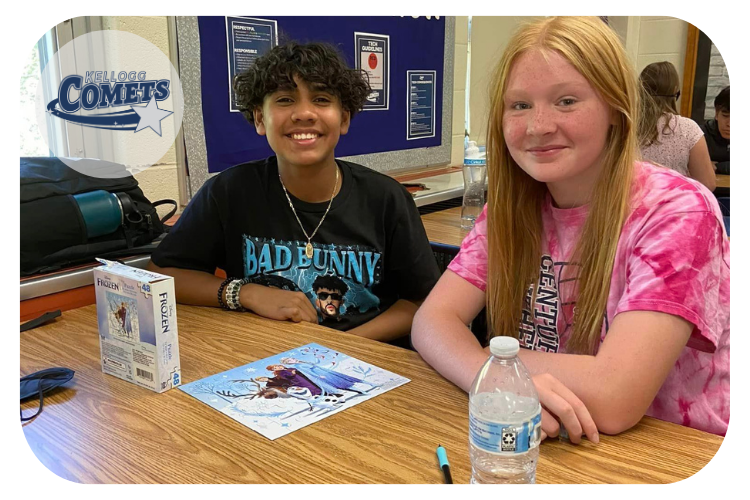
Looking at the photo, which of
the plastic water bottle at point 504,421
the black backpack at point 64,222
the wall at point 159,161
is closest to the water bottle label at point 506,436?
the plastic water bottle at point 504,421

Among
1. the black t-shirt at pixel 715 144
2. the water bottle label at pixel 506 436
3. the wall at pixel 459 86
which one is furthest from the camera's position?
the black t-shirt at pixel 715 144

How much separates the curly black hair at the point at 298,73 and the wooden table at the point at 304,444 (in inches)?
28.3

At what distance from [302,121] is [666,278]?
900 millimetres

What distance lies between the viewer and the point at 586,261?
1.01 metres

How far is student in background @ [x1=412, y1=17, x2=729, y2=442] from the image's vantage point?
83 cm

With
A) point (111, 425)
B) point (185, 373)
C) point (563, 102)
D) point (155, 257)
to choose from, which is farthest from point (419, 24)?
point (111, 425)

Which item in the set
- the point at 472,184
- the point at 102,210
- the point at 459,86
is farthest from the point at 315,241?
the point at 459,86

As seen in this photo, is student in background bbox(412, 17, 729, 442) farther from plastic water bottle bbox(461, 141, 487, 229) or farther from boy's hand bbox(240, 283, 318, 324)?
plastic water bottle bbox(461, 141, 487, 229)

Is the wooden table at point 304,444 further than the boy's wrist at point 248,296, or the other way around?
the boy's wrist at point 248,296

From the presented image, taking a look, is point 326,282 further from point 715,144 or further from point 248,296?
point 715,144

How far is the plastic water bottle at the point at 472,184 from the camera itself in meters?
2.36

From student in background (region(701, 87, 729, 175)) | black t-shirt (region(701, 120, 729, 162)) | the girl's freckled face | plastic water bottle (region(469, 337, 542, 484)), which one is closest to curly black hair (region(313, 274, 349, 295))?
the girl's freckled face

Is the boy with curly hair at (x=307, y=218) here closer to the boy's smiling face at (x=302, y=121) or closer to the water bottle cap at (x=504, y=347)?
the boy's smiling face at (x=302, y=121)

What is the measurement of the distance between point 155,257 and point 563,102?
1.03 m
